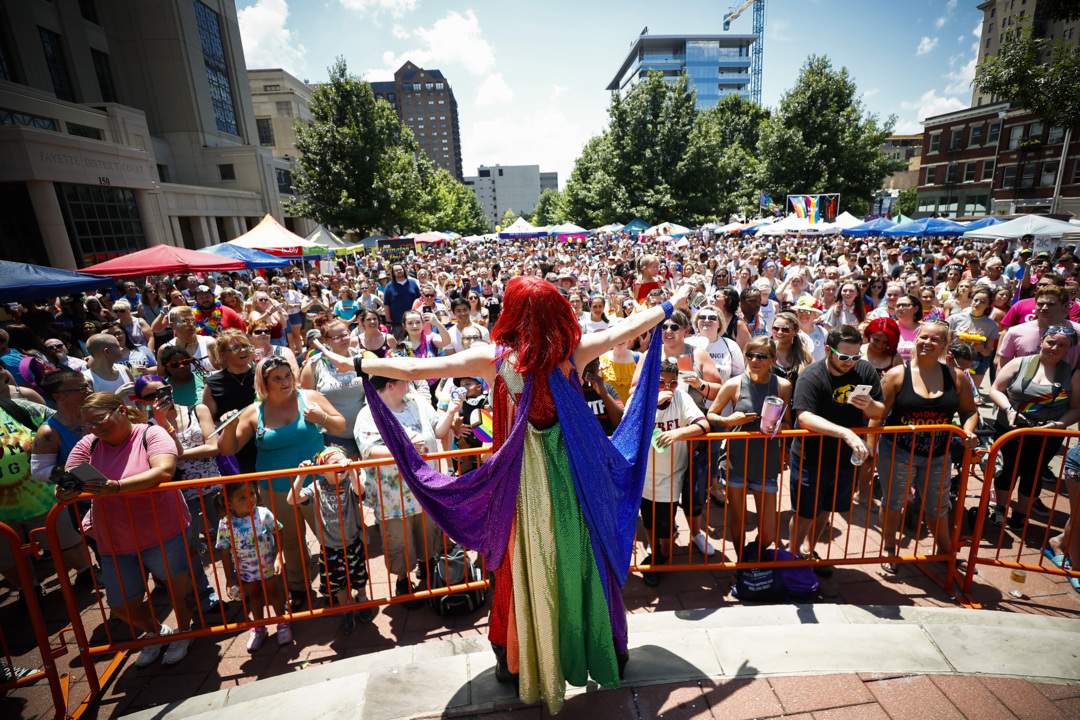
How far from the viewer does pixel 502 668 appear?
2.60 metres

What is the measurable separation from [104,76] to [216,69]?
7.38m

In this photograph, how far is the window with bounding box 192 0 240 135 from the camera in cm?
3241

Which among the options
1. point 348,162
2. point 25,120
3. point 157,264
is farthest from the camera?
point 348,162

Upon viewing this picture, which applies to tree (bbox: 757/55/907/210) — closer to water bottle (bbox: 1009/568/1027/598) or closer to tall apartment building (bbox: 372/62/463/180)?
water bottle (bbox: 1009/568/1027/598)

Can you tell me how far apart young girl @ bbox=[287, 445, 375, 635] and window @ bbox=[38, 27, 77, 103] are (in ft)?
102

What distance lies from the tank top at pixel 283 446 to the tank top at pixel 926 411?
164 inches

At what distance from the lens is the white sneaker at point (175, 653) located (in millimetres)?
3275

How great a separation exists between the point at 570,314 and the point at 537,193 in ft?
556

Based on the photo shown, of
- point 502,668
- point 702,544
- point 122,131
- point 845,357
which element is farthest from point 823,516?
point 122,131

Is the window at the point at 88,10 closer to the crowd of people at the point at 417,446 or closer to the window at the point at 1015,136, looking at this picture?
the crowd of people at the point at 417,446

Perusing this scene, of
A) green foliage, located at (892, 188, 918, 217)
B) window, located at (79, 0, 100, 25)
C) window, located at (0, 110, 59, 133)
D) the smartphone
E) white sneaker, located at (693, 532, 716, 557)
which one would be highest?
window, located at (79, 0, 100, 25)

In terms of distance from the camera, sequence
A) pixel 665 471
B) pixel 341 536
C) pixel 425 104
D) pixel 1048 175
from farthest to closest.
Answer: pixel 425 104, pixel 1048 175, pixel 665 471, pixel 341 536

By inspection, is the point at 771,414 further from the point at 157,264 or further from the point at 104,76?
the point at 104,76

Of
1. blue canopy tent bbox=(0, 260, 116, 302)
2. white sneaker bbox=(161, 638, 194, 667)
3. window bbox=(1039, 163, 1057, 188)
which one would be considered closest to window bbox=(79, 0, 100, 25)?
blue canopy tent bbox=(0, 260, 116, 302)
